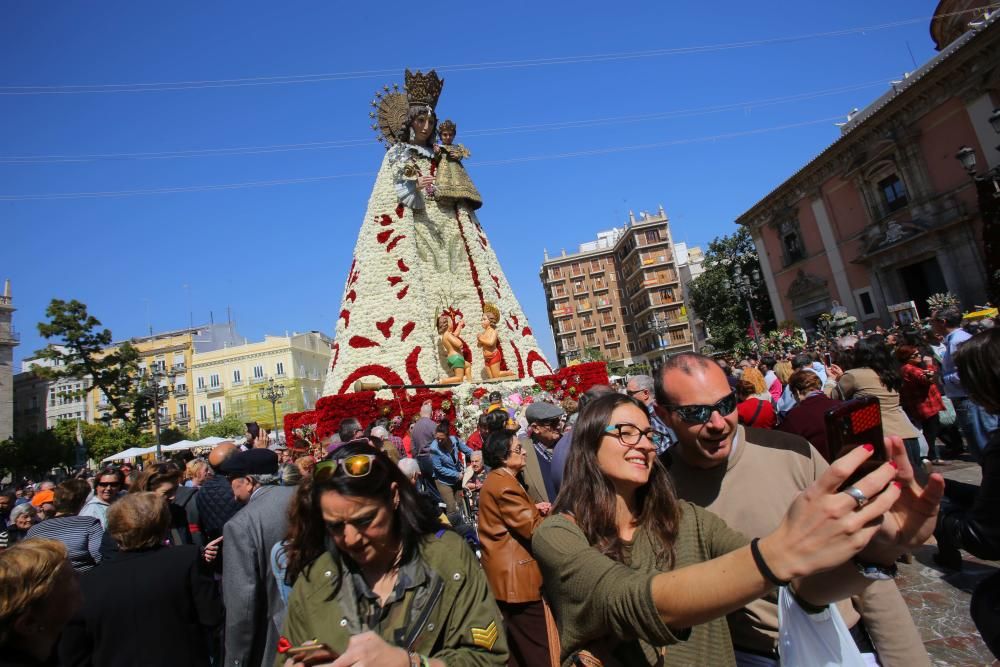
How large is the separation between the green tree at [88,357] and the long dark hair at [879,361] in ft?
105

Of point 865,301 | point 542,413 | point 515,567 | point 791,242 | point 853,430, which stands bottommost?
point 515,567

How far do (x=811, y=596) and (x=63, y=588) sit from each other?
2473mm

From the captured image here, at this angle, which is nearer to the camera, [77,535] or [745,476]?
[745,476]

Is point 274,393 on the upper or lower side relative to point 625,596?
upper

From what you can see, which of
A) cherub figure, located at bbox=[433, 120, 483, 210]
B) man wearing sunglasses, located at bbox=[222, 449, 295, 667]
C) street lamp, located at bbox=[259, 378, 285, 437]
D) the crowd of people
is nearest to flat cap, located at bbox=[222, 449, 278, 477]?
the crowd of people

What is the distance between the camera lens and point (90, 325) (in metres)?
28.6

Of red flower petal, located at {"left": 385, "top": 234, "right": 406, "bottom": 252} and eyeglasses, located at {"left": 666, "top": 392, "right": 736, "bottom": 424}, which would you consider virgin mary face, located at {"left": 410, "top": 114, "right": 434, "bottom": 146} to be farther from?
eyeglasses, located at {"left": 666, "top": 392, "right": 736, "bottom": 424}

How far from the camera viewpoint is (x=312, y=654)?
143 cm

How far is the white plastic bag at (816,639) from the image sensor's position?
1389 millimetres

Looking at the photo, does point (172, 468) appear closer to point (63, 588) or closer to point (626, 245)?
point (63, 588)

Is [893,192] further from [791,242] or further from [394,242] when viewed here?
[394,242]

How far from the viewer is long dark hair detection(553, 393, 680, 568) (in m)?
1.67

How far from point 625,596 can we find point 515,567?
67.3 inches

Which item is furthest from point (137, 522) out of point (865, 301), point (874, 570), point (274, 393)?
point (865, 301)
